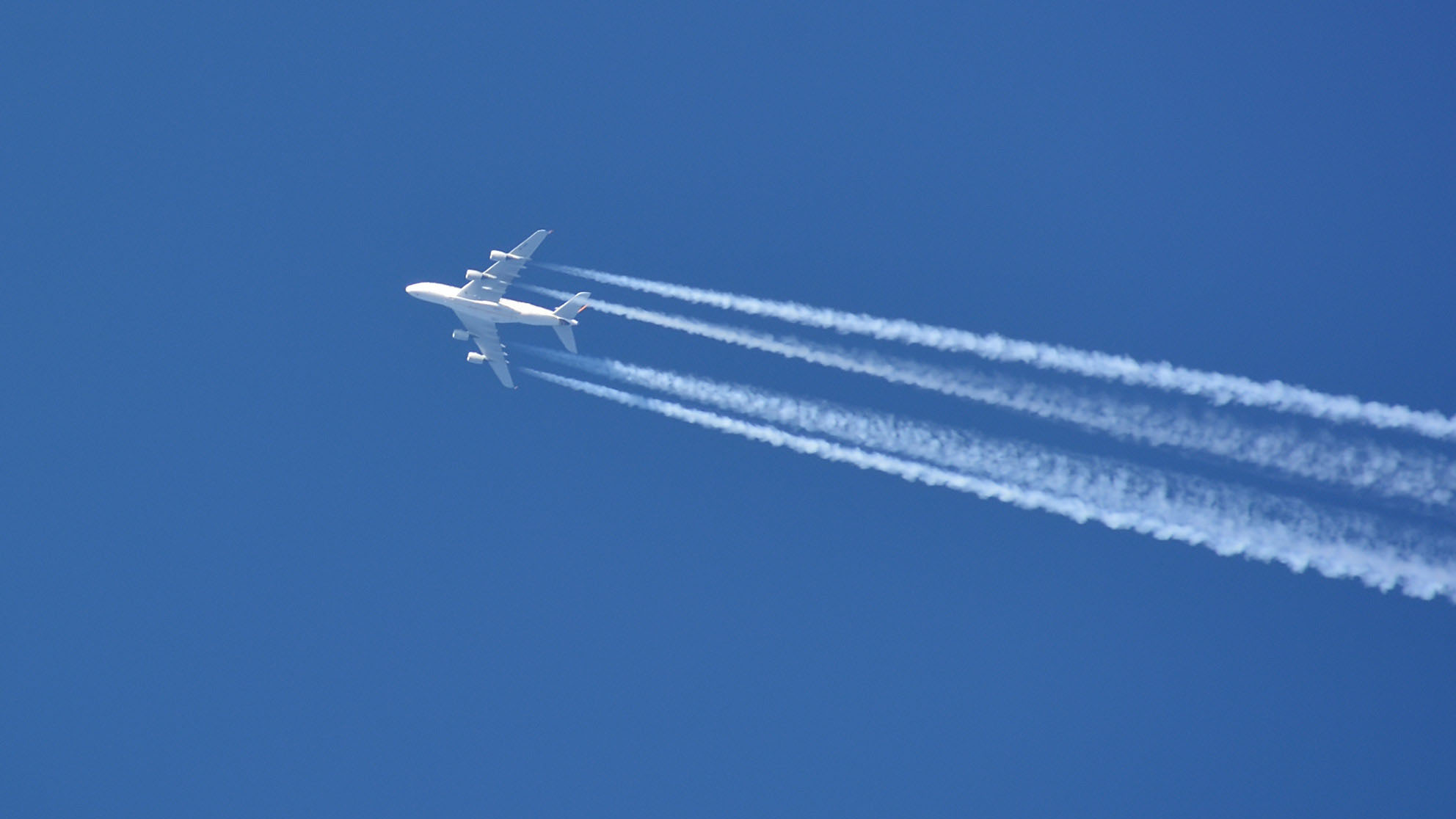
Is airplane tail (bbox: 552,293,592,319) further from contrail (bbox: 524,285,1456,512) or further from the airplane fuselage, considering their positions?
contrail (bbox: 524,285,1456,512)

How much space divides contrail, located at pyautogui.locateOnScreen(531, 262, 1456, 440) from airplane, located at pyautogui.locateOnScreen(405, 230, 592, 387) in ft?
4.81

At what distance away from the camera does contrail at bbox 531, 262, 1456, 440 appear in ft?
121

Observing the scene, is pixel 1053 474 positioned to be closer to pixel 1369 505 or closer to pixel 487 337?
pixel 1369 505

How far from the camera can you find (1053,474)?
128 ft

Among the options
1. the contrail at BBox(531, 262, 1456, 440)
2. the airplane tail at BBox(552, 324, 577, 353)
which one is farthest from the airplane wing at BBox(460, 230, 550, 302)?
the airplane tail at BBox(552, 324, 577, 353)

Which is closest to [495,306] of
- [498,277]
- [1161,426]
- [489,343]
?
[498,277]

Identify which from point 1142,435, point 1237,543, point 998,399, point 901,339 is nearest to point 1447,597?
point 1237,543

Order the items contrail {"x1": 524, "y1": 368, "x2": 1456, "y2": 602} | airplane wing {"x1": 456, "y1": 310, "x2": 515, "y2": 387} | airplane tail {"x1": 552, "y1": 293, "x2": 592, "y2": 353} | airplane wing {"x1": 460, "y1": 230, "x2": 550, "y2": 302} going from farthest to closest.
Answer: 1. airplane wing {"x1": 456, "y1": 310, "x2": 515, "y2": 387}
2. airplane wing {"x1": 460, "y1": 230, "x2": 550, "y2": 302}
3. airplane tail {"x1": 552, "y1": 293, "x2": 592, "y2": 353}
4. contrail {"x1": 524, "y1": 368, "x2": 1456, "y2": 602}

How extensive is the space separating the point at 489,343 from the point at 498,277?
10.3 ft

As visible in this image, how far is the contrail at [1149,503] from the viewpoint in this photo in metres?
35.0

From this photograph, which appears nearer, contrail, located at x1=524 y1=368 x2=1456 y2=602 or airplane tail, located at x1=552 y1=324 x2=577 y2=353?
contrail, located at x1=524 y1=368 x2=1456 y2=602

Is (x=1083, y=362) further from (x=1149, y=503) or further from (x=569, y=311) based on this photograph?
(x=569, y=311)

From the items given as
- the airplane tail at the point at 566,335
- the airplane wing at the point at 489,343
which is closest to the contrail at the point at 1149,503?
the airplane tail at the point at 566,335

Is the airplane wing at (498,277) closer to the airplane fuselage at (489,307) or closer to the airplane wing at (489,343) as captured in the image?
the airplane fuselage at (489,307)
